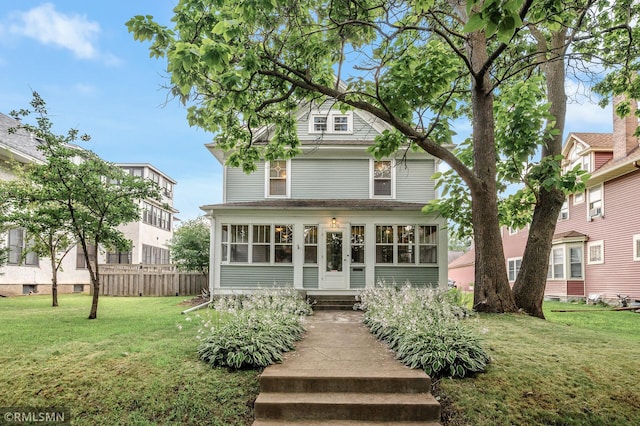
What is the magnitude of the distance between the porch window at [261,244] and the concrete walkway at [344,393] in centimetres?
807

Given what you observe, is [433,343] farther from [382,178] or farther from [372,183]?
[382,178]

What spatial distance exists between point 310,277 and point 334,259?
1.06 metres

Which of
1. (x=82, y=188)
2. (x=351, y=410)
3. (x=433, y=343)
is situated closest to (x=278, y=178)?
(x=82, y=188)

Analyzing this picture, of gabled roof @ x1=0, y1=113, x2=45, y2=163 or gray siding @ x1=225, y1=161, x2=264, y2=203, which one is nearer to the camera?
gray siding @ x1=225, y1=161, x2=264, y2=203

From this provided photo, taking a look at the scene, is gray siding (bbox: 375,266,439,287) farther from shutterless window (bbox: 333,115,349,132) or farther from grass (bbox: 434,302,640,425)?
grass (bbox: 434,302,640,425)

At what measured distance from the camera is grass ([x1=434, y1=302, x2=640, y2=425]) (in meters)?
4.04

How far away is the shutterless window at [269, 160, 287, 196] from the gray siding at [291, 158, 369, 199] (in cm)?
31

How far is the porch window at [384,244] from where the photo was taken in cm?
1365

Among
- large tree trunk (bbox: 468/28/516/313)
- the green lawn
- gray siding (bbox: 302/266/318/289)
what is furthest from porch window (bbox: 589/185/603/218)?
the green lawn

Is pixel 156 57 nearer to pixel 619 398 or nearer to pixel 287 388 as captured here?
pixel 287 388

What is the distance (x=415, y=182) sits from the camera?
1460cm

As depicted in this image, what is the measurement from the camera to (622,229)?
54.1 ft

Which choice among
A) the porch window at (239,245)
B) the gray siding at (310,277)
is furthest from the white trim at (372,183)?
the porch window at (239,245)

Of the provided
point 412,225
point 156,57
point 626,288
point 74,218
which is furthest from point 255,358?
point 626,288
